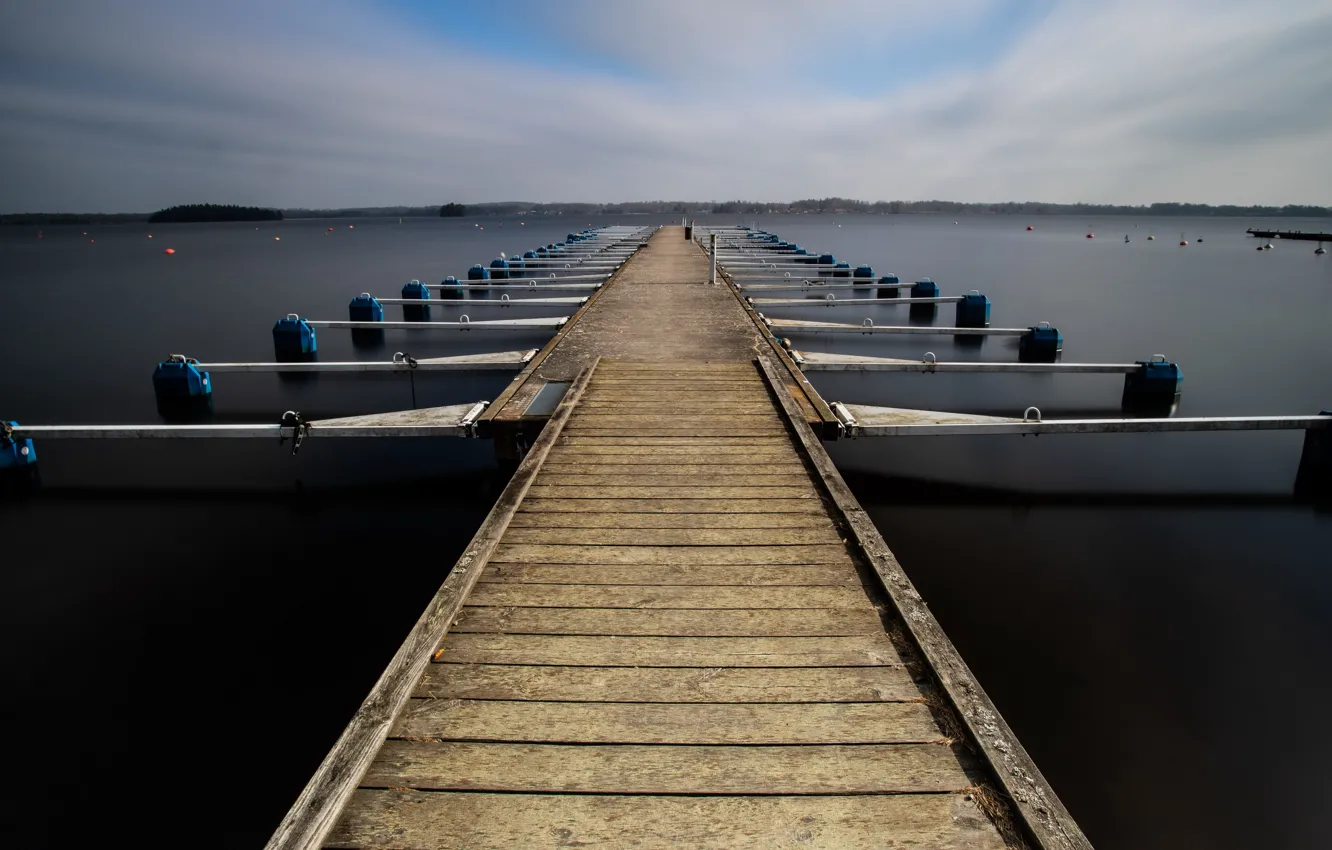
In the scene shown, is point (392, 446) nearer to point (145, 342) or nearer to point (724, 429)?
point (724, 429)

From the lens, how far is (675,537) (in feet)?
12.9

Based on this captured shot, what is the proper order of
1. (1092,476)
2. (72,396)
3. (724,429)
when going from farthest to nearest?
(72,396), (1092,476), (724,429)

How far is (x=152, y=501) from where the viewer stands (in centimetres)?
854

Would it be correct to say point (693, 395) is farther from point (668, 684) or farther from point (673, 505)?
point (668, 684)

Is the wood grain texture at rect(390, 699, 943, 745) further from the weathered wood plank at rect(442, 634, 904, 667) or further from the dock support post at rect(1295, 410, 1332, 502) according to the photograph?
the dock support post at rect(1295, 410, 1332, 502)

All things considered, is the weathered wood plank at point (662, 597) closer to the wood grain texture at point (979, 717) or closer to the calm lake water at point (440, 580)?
the wood grain texture at point (979, 717)

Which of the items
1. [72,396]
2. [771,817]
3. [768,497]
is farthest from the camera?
[72,396]

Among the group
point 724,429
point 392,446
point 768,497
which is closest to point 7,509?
point 392,446

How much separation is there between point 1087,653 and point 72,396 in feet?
58.0

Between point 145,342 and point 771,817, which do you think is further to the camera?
point 145,342

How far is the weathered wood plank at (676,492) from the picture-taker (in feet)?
14.6

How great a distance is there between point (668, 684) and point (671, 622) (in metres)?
0.42

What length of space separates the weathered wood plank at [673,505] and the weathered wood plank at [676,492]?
0.10 ft

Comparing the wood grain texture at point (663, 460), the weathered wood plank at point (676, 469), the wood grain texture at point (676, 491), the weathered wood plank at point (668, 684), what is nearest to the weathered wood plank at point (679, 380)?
the wood grain texture at point (663, 460)
